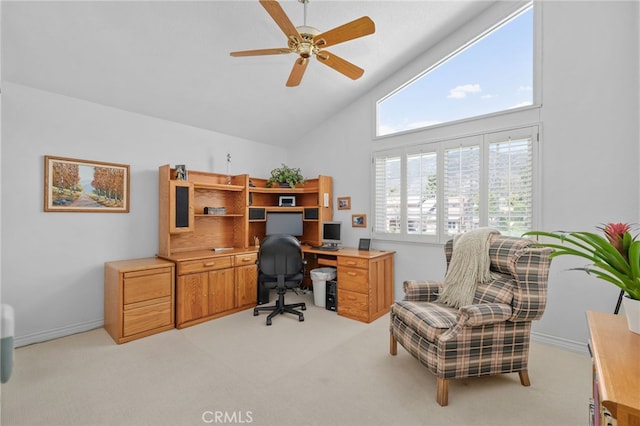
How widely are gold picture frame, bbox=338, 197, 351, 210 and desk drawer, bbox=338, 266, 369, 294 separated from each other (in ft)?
3.65

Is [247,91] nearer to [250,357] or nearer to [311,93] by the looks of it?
[311,93]

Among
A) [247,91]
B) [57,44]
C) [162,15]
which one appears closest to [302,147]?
[247,91]

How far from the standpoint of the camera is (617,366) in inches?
41.7

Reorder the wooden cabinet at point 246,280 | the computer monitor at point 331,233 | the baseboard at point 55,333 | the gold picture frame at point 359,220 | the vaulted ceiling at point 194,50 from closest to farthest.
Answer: the vaulted ceiling at point 194,50
the baseboard at point 55,333
the wooden cabinet at point 246,280
the gold picture frame at point 359,220
the computer monitor at point 331,233

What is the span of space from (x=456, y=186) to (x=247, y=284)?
9.37 feet

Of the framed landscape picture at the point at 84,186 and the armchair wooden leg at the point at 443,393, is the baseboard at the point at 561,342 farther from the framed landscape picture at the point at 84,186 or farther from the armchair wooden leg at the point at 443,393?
the framed landscape picture at the point at 84,186

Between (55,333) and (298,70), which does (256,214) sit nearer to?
(298,70)

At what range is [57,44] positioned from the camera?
8.01 ft

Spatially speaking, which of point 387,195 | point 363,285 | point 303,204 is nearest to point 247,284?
point 363,285

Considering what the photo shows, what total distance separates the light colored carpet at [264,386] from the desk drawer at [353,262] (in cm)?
79

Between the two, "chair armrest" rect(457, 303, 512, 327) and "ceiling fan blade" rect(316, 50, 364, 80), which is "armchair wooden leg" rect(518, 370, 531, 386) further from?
"ceiling fan blade" rect(316, 50, 364, 80)

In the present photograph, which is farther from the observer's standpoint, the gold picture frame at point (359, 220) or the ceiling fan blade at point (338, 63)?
the gold picture frame at point (359, 220)

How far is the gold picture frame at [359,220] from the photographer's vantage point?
4.25 m

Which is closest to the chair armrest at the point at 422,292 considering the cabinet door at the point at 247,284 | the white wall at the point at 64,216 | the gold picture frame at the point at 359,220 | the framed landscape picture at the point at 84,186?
the gold picture frame at the point at 359,220
